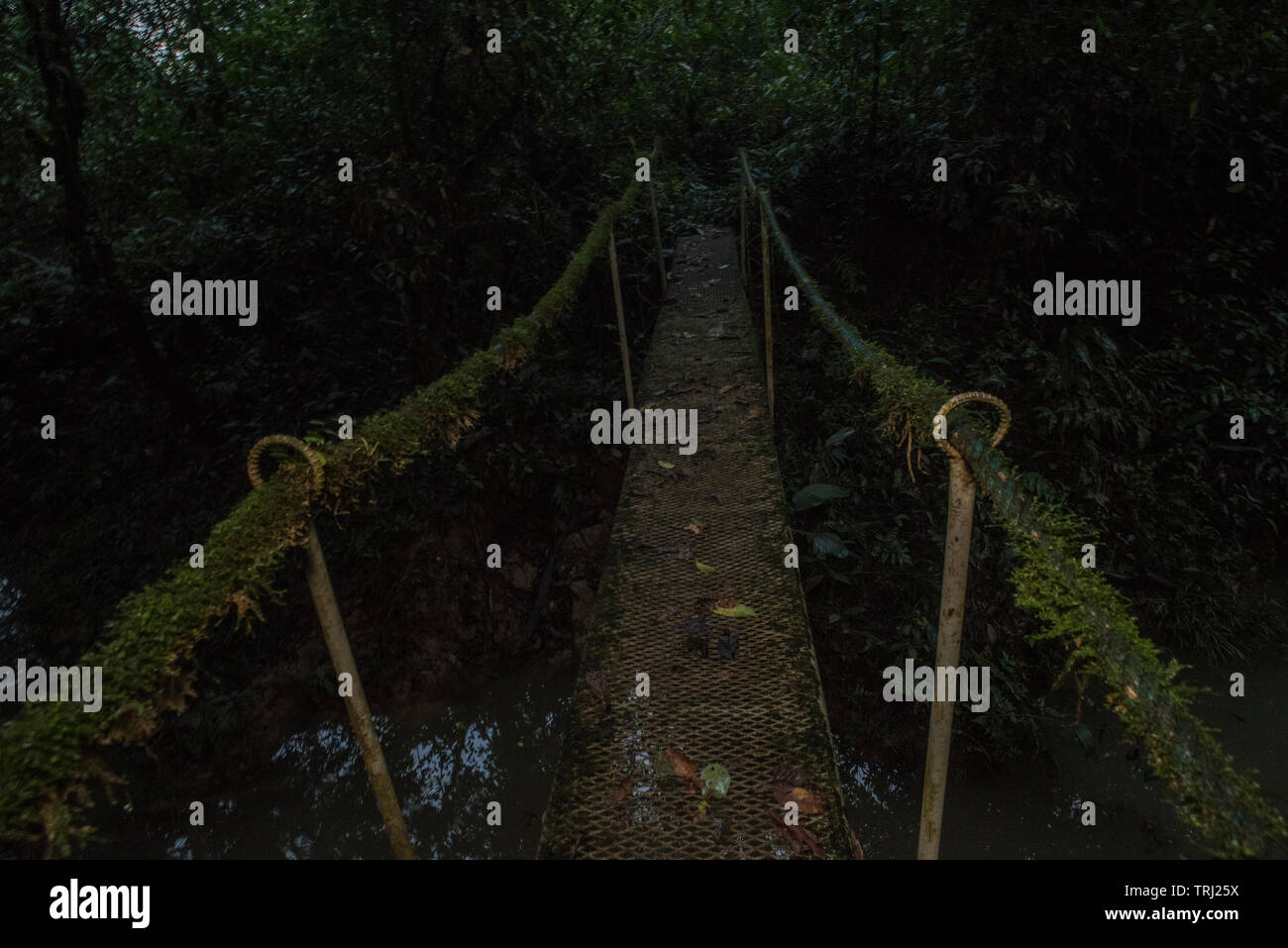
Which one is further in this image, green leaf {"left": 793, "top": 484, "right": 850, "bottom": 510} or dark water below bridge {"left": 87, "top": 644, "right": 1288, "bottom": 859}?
green leaf {"left": 793, "top": 484, "right": 850, "bottom": 510}

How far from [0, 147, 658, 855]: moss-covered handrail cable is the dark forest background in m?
3.35

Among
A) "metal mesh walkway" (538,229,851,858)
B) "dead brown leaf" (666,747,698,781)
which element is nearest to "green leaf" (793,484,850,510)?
"metal mesh walkway" (538,229,851,858)

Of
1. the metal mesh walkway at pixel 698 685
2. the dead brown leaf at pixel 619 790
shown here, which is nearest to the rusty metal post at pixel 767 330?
the metal mesh walkway at pixel 698 685

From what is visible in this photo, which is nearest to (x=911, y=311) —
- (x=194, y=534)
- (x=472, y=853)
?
(x=472, y=853)

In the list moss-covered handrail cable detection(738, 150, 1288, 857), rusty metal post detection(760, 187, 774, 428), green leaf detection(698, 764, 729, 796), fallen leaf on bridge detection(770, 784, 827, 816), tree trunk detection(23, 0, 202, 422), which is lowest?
fallen leaf on bridge detection(770, 784, 827, 816)

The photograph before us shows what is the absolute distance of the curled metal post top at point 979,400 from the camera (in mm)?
1383

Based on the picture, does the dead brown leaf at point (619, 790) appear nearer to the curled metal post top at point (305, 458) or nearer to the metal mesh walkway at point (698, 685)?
the metal mesh walkway at point (698, 685)

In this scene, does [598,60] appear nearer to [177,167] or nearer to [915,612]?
[177,167]

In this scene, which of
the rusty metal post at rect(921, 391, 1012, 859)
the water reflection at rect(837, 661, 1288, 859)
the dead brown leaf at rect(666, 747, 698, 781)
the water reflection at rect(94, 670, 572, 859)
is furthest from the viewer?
→ the water reflection at rect(94, 670, 572, 859)

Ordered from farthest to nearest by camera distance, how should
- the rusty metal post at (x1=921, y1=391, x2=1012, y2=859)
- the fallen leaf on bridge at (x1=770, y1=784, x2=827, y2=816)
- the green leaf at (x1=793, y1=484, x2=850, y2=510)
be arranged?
the green leaf at (x1=793, y1=484, x2=850, y2=510) → the fallen leaf on bridge at (x1=770, y1=784, x2=827, y2=816) → the rusty metal post at (x1=921, y1=391, x2=1012, y2=859)

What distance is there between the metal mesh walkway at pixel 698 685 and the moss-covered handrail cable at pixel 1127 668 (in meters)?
0.77

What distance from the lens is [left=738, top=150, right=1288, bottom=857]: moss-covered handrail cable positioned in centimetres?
83

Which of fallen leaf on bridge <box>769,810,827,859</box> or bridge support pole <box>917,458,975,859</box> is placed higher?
bridge support pole <box>917,458,975,859</box>

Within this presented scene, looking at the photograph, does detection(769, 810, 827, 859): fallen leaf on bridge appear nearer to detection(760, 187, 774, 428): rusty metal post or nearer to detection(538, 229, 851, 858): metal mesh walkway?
detection(538, 229, 851, 858): metal mesh walkway
